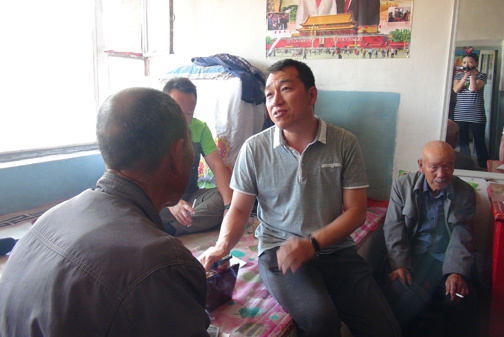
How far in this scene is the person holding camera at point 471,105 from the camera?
7.19 feet

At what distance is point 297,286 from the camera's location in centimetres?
134

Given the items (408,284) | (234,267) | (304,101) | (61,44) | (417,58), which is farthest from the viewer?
(61,44)

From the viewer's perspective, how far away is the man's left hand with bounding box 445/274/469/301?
170cm

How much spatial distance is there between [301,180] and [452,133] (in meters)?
1.38

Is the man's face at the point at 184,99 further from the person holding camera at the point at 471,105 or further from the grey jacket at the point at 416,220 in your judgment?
the person holding camera at the point at 471,105

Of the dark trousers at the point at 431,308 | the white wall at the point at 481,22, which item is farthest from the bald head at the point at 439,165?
the white wall at the point at 481,22

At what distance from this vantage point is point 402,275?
179 cm

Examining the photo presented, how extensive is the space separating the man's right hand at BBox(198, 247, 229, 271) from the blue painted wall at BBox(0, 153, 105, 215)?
137cm

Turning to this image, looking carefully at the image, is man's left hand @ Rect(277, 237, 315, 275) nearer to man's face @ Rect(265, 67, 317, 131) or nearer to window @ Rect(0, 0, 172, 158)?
man's face @ Rect(265, 67, 317, 131)

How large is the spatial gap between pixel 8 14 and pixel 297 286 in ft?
7.42

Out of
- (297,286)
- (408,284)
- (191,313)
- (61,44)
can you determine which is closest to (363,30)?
(408,284)

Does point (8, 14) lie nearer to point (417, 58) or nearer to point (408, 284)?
point (417, 58)

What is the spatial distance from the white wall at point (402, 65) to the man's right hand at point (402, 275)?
90 centimetres

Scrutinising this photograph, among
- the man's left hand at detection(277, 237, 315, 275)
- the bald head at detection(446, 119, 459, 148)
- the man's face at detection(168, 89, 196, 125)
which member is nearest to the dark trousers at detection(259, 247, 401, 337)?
the man's left hand at detection(277, 237, 315, 275)
